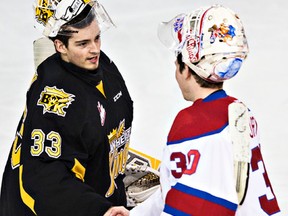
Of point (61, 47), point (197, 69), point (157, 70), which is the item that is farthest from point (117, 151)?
point (157, 70)

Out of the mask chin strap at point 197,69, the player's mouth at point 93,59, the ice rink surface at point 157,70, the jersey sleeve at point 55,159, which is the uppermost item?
the mask chin strap at point 197,69

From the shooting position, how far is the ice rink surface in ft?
17.6

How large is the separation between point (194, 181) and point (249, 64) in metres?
3.43

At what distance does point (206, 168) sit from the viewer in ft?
9.60

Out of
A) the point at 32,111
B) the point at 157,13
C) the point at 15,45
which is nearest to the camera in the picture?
the point at 32,111

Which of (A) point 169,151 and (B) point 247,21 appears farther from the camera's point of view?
(B) point 247,21

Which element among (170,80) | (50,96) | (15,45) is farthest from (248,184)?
(15,45)

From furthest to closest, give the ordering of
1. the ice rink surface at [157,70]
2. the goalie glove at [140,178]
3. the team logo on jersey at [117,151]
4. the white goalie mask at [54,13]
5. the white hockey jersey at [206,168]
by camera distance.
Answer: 1. the ice rink surface at [157,70]
2. the goalie glove at [140,178]
3. the team logo on jersey at [117,151]
4. the white goalie mask at [54,13]
5. the white hockey jersey at [206,168]

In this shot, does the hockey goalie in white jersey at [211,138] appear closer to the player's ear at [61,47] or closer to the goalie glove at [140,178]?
the player's ear at [61,47]

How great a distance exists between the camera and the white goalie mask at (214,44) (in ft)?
9.89

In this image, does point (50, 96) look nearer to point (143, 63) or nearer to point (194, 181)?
point (194, 181)

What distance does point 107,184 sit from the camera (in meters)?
3.83

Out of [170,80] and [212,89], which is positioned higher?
[212,89]

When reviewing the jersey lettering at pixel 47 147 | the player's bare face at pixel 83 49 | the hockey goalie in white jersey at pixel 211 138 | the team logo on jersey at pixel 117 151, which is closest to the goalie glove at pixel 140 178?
the team logo on jersey at pixel 117 151
